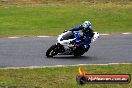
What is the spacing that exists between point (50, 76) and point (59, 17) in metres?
19.4

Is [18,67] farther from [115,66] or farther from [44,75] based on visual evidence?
[115,66]

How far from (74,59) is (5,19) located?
47.7 feet

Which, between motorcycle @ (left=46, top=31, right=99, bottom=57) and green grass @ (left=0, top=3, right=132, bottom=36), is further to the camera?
green grass @ (left=0, top=3, right=132, bottom=36)

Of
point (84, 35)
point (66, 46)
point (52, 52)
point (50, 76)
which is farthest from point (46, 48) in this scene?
point (50, 76)

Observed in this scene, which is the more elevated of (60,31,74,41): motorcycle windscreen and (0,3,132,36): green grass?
(60,31,74,41): motorcycle windscreen

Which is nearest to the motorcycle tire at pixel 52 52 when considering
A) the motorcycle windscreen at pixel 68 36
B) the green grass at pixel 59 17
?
the motorcycle windscreen at pixel 68 36

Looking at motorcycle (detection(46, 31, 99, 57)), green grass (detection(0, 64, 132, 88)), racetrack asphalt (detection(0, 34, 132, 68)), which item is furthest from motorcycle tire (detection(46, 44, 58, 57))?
green grass (detection(0, 64, 132, 88))

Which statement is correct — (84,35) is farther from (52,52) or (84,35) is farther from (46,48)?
(46,48)

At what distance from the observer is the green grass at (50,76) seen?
13.1 m

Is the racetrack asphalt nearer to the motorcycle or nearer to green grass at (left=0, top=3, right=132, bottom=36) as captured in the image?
the motorcycle

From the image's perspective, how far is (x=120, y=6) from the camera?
1516 inches

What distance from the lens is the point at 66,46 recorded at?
1892 cm

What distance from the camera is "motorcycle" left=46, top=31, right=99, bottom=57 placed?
61.9 ft

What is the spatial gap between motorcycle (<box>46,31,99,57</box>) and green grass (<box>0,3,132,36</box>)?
7.39 meters
